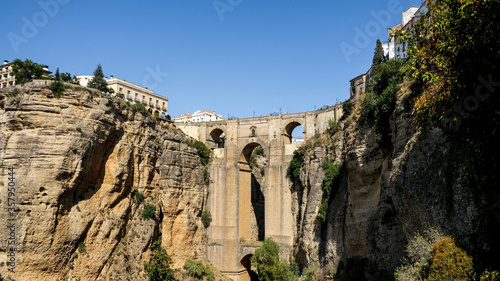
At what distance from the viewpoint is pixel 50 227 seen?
84.2ft

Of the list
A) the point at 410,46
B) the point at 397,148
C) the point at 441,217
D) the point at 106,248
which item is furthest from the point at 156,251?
the point at 410,46

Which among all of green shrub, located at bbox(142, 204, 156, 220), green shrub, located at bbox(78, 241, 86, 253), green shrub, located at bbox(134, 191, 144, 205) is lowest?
green shrub, located at bbox(78, 241, 86, 253)

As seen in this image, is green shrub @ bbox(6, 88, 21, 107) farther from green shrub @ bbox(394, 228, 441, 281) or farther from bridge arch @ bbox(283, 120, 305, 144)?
green shrub @ bbox(394, 228, 441, 281)

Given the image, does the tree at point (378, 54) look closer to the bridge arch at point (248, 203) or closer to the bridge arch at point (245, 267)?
the bridge arch at point (248, 203)

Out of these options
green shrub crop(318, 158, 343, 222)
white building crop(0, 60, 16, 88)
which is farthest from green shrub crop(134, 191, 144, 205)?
white building crop(0, 60, 16, 88)

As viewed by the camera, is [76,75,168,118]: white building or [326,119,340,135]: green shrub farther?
[76,75,168,118]: white building

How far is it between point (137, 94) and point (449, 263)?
40065mm

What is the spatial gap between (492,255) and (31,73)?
108 feet

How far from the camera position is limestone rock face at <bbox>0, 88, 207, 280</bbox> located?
84.0 ft

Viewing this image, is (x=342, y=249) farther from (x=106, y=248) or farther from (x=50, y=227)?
(x=50, y=227)

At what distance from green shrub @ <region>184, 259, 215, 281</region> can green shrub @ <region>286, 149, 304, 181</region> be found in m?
9.16

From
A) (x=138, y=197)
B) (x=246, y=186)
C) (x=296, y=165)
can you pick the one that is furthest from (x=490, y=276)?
(x=246, y=186)

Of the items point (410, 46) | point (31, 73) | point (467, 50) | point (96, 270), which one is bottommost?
point (96, 270)

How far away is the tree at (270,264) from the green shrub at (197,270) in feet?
12.1
